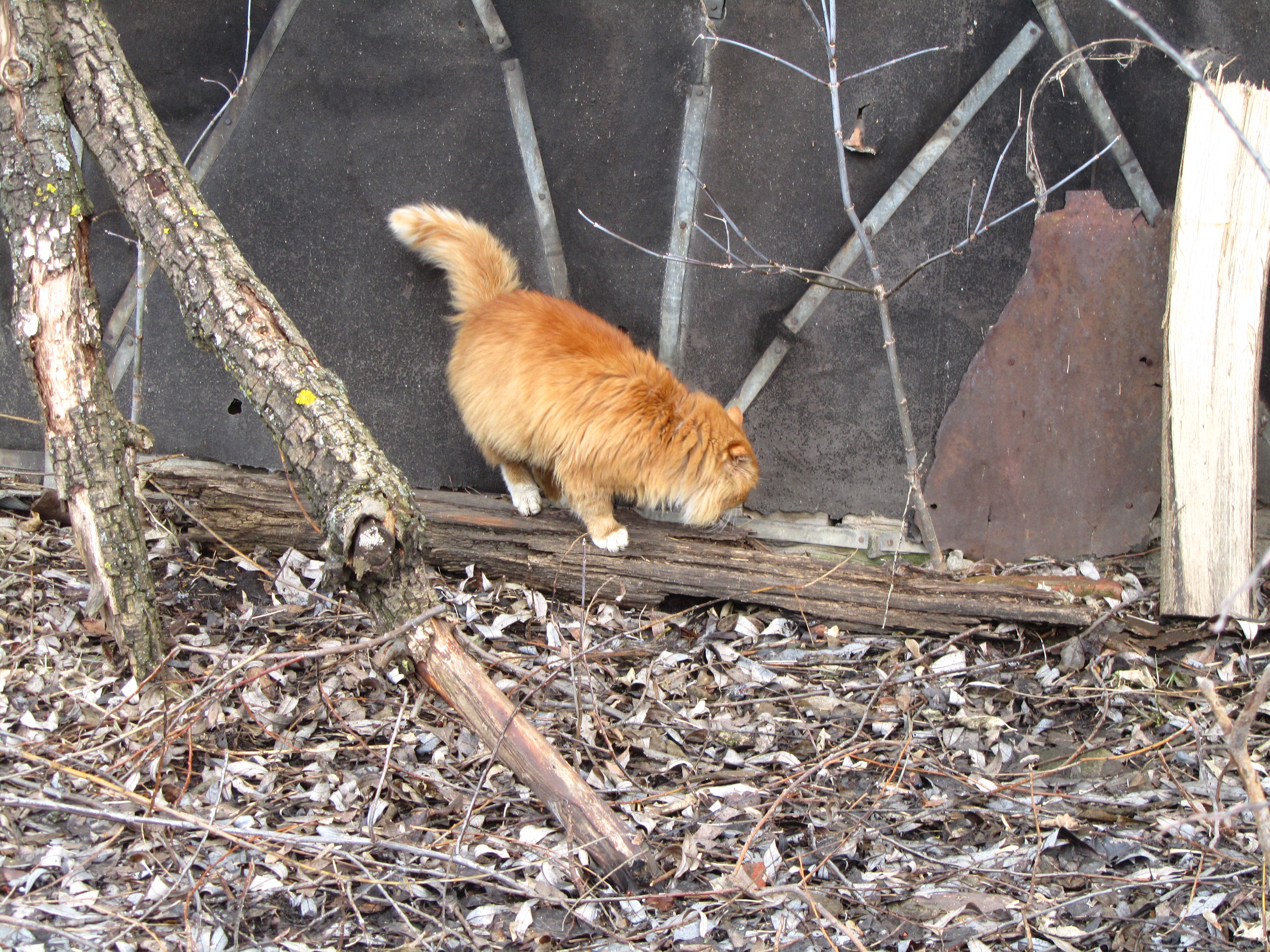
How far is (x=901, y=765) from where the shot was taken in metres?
3.44

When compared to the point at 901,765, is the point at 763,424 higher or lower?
higher

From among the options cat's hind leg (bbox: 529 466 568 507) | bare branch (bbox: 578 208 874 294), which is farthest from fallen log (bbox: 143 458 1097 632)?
bare branch (bbox: 578 208 874 294)

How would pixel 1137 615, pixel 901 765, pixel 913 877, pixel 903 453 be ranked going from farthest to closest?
pixel 903 453, pixel 1137 615, pixel 901 765, pixel 913 877

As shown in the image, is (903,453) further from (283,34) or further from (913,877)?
(283,34)

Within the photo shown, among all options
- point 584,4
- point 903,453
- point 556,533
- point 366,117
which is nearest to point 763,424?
point 903,453

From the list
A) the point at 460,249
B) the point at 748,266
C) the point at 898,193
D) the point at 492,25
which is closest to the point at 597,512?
the point at 748,266

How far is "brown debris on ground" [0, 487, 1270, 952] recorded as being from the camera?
8.80 ft

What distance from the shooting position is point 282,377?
3.11 metres

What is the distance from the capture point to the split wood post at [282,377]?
2859 millimetres

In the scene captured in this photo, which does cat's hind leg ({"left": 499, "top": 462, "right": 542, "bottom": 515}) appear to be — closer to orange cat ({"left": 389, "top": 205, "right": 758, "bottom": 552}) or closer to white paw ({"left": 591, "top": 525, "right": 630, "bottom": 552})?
orange cat ({"left": 389, "top": 205, "right": 758, "bottom": 552})

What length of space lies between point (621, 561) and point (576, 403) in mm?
803

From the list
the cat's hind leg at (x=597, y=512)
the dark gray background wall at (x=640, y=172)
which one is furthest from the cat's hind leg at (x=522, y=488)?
the dark gray background wall at (x=640, y=172)

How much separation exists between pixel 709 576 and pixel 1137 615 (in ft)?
6.35

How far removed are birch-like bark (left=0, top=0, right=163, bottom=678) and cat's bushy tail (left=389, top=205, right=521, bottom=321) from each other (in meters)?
1.51
